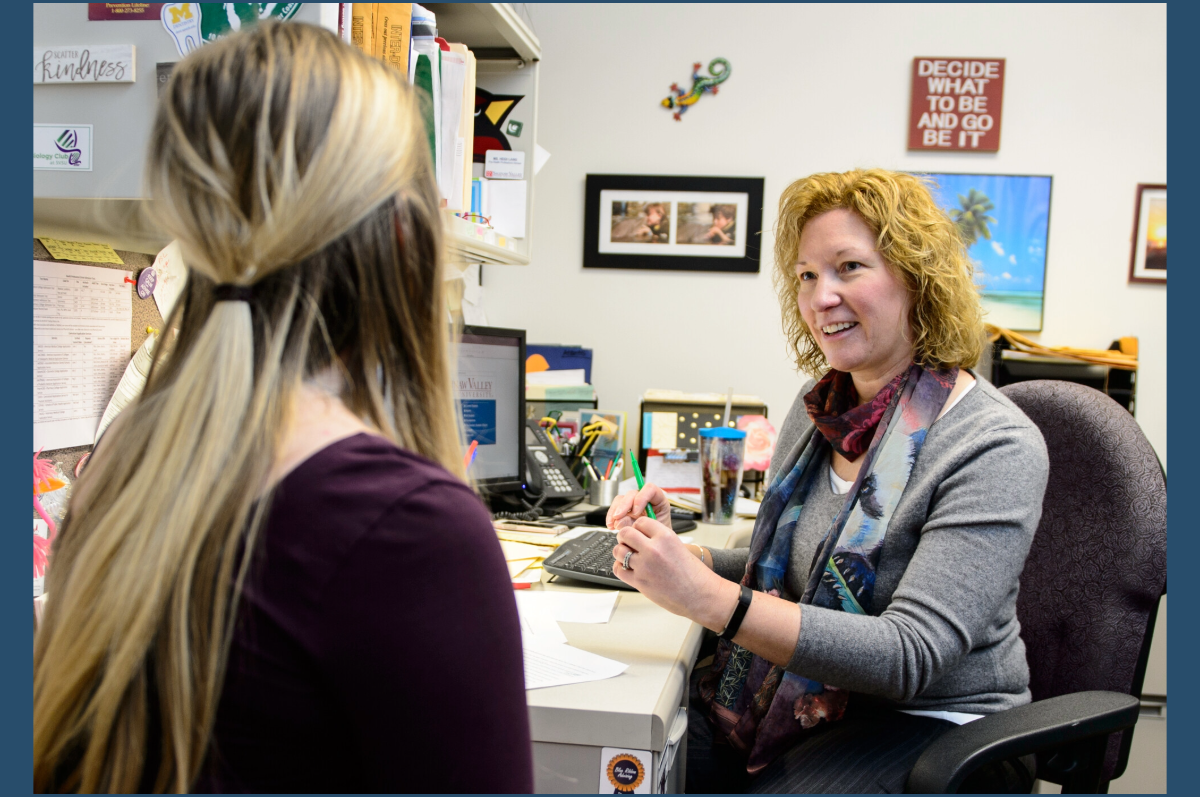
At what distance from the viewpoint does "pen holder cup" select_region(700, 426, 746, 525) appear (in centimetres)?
183

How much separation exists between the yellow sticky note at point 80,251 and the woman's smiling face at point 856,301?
991 mm

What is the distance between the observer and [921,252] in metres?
1.18

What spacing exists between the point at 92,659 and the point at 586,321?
2415 millimetres

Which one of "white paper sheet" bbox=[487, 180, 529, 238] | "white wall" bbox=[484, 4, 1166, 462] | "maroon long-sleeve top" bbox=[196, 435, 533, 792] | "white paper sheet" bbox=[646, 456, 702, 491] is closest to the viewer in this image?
"maroon long-sleeve top" bbox=[196, 435, 533, 792]

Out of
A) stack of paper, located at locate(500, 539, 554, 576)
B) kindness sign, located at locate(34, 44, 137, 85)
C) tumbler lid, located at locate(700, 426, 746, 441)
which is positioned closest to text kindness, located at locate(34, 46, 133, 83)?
kindness sign, located at locate(34, 44, 137, 85)

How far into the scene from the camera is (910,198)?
122 cm

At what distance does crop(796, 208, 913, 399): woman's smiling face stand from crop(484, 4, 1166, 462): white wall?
4.92 ft

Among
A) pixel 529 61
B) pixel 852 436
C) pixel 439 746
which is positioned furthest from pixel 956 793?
pixel 529 61

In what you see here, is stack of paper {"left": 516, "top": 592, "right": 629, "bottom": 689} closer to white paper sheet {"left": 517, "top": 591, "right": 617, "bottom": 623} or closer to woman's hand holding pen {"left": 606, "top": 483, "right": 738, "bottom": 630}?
white paper sheet {"left": 517, "top": 591, "right": 617, "bottom": 623}

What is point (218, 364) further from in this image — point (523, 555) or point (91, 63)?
point (523, 555)

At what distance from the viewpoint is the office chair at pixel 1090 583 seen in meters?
1.07

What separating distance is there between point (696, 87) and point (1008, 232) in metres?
1.14

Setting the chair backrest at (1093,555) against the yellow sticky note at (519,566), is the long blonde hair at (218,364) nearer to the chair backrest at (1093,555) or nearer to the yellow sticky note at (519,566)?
the yellow sticky note at (519,566)

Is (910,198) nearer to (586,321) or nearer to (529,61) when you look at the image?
(529,61)
